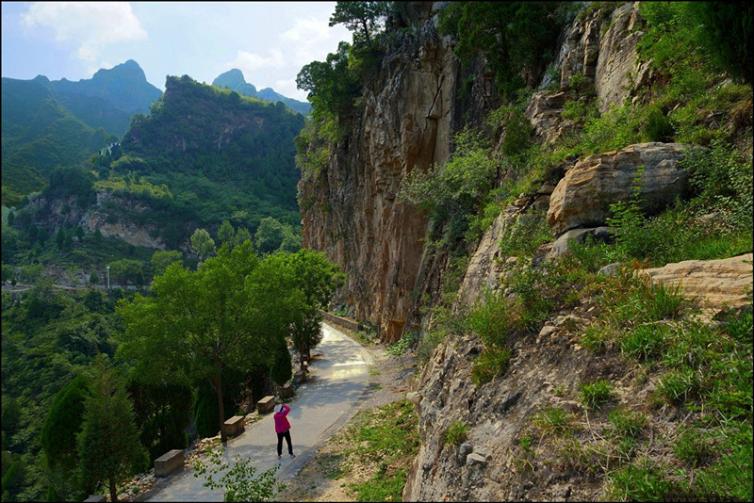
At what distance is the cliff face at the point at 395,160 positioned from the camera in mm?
23703

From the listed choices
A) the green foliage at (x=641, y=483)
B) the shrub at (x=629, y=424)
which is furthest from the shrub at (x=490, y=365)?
the green foliage at (x=641, y=483)

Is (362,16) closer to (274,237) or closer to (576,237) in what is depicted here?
(576,237)

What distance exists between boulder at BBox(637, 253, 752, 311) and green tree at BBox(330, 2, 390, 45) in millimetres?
28416

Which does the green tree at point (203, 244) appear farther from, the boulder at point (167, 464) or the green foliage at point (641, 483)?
the green foliage at point (641, 483)

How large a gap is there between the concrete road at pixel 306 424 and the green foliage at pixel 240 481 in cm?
20

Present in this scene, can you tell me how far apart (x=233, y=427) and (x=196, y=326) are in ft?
10.6

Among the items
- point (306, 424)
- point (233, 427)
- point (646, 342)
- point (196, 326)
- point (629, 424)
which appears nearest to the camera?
point (629, 424)

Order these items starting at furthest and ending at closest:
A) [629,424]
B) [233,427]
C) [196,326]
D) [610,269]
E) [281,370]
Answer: [281,370], [233,427], [196,326], [610,269], [629,424]

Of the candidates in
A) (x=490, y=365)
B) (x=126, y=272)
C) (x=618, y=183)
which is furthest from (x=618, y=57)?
(x=126, y=272)

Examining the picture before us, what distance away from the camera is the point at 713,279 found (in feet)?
16.4

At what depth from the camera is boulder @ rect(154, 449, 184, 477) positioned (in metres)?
8.45

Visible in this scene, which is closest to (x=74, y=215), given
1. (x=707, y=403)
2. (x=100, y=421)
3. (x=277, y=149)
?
(x=277, y=149)

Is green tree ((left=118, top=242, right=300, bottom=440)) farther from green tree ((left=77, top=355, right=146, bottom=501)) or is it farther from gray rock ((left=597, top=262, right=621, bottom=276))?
gray rock ((left=597, top=262, right=621, bottom=276))

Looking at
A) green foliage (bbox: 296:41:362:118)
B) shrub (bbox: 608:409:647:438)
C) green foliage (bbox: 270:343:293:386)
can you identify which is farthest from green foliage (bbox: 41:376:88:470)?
green foliage (bbox: 296:41:362:118)
